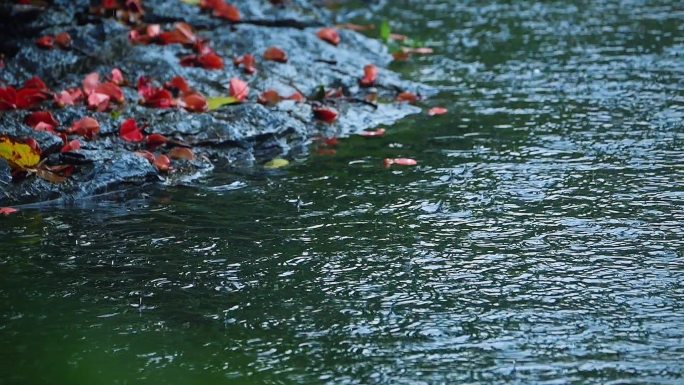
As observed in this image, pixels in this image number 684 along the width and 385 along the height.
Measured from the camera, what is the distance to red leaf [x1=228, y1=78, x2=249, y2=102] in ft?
17.8

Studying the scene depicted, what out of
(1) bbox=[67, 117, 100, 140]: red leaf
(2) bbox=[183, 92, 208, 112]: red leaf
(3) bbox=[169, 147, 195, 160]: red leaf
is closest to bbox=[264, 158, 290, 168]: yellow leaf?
(3) bbox=[169, 147, 195, 160]: red leaf

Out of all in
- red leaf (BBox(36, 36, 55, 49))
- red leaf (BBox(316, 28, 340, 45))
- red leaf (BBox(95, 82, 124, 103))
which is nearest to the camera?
red leaf (BBox(95, 82, 124, 103))

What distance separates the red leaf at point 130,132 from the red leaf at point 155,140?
0.04m

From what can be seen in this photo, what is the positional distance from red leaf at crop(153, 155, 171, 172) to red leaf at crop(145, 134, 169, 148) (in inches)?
6.8

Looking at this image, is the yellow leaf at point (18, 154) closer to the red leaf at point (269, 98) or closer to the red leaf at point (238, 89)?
the red leaf at point (238, 89)

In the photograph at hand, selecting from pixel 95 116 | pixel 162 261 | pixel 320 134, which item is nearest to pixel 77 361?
pixel 162 261

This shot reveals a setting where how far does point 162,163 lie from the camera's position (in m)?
4.64

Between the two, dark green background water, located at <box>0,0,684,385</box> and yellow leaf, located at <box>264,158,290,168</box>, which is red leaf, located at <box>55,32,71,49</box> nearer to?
yellow leaf, located at <box>264,158,290,168</box>

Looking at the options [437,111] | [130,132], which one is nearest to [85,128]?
[130,132]

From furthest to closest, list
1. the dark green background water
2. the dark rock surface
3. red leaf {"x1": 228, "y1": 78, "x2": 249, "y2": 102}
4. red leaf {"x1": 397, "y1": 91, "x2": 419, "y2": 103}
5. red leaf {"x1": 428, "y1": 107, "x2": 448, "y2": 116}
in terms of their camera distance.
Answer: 1. red leaf {"x1": 397, "y1": 91, "x2": 419, "y2": 103}
2. red leaf {"x1": 428, "y1": 107, "x2": 448, "y2": 116}
3. red leaf {"x1": 228, "y1": 78, "x2": 249, "y2": 102}
4. the dark rock surface
5. the dark green background water

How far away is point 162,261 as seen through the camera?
3.56 m

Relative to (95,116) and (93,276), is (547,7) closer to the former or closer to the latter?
(95,116)

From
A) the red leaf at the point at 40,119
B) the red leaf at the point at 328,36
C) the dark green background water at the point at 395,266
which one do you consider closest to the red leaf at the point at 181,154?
the dark green background water at the point at 395,266

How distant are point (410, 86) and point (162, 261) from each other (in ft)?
9.72
